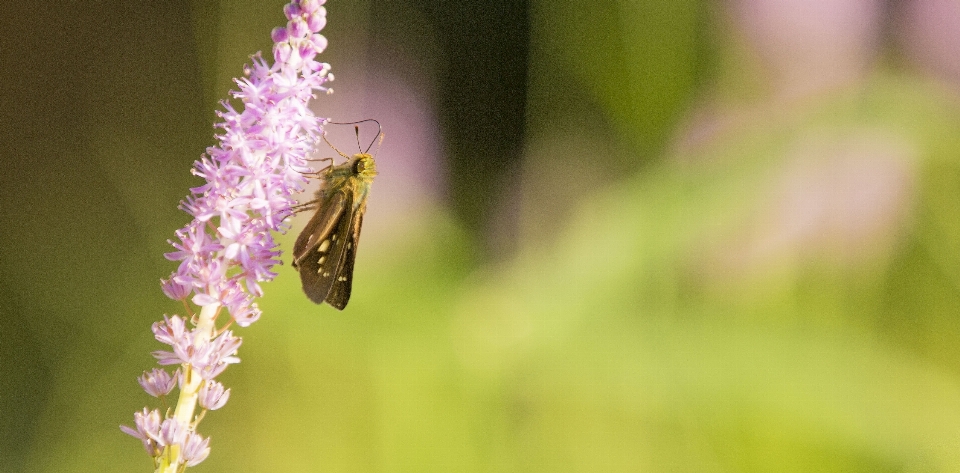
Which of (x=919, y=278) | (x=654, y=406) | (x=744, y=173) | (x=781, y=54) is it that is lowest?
(x=654, y=406)

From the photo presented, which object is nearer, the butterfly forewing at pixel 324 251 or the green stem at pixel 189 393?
the green stem at pixel 189 393

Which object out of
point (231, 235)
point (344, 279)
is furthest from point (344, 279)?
point (231, 235)

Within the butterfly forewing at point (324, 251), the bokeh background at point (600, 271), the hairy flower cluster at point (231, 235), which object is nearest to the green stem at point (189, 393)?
the hairy flower cluster at point (231, 235)

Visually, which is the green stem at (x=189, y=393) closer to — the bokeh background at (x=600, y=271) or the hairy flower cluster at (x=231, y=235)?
the hairy flower cluster at (x=231, y=235)

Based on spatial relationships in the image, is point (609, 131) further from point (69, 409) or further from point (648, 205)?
point (69, 409)

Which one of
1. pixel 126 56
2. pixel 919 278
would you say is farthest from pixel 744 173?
pixel 126 56

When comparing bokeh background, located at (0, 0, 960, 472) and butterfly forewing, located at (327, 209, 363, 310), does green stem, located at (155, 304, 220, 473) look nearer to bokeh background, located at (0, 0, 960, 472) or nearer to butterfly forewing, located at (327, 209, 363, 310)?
butterfly forewing, located at (327, 209, 363, 310)
